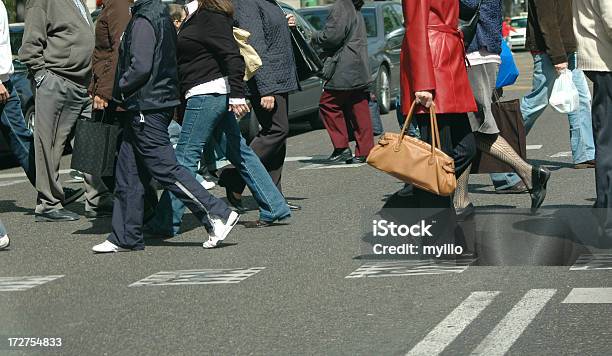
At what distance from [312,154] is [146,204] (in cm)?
538

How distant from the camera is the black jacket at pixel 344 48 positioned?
1430 cm

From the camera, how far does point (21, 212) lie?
452 inches

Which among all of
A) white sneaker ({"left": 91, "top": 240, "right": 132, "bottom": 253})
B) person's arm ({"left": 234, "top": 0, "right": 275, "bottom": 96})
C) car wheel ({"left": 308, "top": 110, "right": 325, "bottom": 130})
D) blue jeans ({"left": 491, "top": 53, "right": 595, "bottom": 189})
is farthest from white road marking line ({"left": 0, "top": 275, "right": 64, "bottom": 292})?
car wheel ({"left": 308, "top": 110, "right": 325, "bottom": 130})

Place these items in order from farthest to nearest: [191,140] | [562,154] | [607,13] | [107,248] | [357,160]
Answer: [357,160] → [562,154] → [191,140] → [107,248] → [607,13]

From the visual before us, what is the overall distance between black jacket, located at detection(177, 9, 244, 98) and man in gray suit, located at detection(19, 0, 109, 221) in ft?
6.43

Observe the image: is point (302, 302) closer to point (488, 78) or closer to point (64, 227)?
point (488, 78)

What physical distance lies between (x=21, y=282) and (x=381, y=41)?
39.0 ft

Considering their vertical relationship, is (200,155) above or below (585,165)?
above

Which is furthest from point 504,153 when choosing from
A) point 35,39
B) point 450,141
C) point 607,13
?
point 35,39

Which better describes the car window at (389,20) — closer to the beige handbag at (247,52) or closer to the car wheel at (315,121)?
the car wheel at (315,121)

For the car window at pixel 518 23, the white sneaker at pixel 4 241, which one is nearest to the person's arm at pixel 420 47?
the white sneaker at pixel 4 241

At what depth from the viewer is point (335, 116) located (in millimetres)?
14297

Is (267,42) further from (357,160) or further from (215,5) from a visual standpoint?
(357,160)

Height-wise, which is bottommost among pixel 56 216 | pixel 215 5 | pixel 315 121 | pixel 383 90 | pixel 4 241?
pixel 315 121
